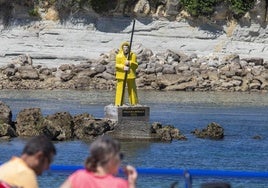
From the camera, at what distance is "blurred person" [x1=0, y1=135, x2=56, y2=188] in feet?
24.8

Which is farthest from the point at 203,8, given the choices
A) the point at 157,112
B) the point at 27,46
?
the point at 157,112

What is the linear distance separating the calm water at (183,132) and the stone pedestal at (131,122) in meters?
0.55

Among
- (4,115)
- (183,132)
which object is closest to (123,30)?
(183,132)

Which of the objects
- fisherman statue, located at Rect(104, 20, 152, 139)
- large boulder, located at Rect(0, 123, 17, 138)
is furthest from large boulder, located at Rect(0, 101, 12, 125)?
fisherman statue, located at Rect(104, 20, 152, 139)

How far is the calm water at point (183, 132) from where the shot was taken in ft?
66.7

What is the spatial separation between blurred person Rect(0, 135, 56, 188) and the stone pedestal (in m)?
16.9

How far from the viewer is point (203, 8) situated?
65000 mm

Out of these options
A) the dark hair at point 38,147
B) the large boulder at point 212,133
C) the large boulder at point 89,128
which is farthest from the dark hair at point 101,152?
the large boulder at point 212,133

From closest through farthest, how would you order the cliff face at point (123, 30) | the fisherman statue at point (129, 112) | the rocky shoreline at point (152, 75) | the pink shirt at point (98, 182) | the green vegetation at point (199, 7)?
the pink shirt at point (98, 182), the fisherman statue at point (129, 112), the rocky shoreline at point (152, 75), the cliff face at point (123, 30), the green vegetation at point (199, 7)

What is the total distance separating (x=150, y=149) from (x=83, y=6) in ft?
141

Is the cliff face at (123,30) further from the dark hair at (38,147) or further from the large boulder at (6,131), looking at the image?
the dark hair at (38,147)

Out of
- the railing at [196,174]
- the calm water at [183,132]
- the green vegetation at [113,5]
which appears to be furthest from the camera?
the green vegetation at [113,5]

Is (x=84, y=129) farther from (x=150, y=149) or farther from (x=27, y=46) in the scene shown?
(x=27, y=46)

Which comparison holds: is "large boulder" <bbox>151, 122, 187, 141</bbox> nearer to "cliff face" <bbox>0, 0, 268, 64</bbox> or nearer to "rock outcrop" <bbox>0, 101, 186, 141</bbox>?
"rock outcrop" <bbox>0, 101, 186, 141</bbox>
